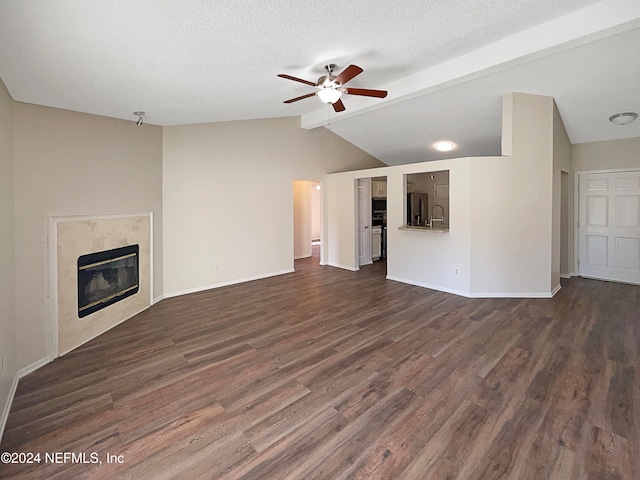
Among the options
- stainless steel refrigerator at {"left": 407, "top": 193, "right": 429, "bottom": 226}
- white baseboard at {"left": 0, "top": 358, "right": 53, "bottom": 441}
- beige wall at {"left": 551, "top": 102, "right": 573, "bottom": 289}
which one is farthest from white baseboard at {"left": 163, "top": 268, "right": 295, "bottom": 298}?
beige wall at {"left": 551, "top": 102, "right": 573, "bottom": 289}

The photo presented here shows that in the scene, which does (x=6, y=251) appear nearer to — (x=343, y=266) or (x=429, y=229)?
(x=429, y=229)

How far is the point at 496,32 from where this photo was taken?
301 cm

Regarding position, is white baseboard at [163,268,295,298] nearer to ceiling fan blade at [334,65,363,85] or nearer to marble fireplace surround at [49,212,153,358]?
marble fireplace surround at [49,212,153,358]

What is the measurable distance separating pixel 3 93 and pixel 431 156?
23.8ft

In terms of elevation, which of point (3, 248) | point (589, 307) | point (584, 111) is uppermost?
point (584, 111)

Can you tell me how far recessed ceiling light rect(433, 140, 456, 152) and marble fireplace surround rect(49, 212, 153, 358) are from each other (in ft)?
19.3

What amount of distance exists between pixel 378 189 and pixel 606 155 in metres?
4.38

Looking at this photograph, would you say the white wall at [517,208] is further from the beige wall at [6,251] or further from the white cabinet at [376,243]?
the beige wall at [6,251]

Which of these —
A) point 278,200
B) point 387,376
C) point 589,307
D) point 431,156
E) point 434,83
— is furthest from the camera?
point 431,156

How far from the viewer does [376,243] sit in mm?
8039

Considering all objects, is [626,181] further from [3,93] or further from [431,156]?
[3,93]

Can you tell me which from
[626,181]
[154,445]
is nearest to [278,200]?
[154,445]

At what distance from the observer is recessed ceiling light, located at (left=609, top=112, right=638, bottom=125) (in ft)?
14.9

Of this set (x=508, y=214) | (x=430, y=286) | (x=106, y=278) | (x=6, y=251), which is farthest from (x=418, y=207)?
(x=6, y=251)
